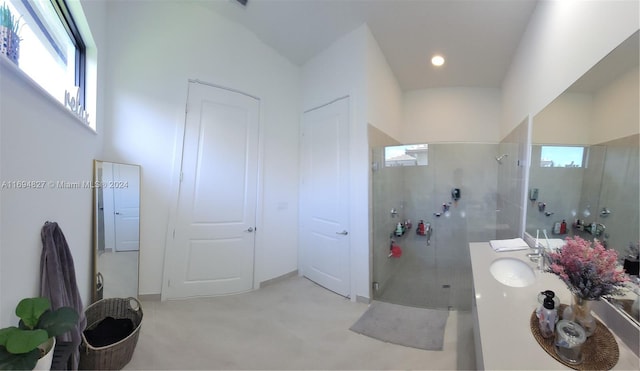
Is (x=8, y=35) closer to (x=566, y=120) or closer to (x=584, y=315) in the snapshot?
(x=584, y=315)

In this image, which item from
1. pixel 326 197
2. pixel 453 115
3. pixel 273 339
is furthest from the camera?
pixel 453 115

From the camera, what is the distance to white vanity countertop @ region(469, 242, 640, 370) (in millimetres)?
703

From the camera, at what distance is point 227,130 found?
8.23ft

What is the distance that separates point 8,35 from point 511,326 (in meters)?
2.32

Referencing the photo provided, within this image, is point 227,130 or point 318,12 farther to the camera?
point 227,130

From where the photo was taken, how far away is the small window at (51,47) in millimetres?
1144

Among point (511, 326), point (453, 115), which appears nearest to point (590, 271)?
point (511, 326)

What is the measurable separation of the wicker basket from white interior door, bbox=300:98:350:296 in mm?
1724

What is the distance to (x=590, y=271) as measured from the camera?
2.49ft

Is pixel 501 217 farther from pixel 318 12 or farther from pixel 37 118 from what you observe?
pixel 37 118

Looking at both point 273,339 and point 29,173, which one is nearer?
point 29,173

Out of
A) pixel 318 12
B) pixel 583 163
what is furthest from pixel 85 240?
pixel 583 163

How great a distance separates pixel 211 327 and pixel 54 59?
7.32 feet

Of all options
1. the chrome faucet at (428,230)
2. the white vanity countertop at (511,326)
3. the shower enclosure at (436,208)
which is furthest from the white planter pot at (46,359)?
the chrome faucet at (428,230)
